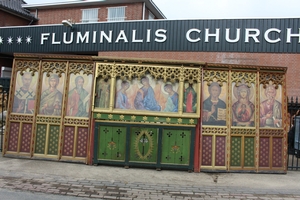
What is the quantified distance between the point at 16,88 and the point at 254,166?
760 cm

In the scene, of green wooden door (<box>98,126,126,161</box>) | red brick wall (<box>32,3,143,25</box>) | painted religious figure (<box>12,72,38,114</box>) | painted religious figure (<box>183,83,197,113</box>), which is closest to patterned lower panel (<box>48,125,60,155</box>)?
painted religious figure (<box>12,72,38,114</box>)

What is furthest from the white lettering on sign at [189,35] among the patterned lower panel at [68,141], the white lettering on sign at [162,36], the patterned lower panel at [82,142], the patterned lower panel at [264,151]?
the patterned lower panel at [68,141]

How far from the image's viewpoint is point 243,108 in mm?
7188

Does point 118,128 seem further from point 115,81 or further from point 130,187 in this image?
point 130,187

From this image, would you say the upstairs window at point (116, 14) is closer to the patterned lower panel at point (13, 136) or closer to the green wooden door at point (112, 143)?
the patterned lower panel at point (13, 136)

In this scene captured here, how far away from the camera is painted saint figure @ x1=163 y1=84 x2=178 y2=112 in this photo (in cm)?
709

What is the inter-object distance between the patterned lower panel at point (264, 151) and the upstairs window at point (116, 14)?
15.4 m

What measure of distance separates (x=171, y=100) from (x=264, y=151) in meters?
3.09

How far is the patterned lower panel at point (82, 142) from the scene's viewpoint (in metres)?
7.30

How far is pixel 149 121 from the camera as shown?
7039 millimetres

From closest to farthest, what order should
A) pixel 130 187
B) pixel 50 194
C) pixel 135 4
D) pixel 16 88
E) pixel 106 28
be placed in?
pixel 50 194, pixel 130 187, pixel 16 88, pixel 106 28, pixel 135 4

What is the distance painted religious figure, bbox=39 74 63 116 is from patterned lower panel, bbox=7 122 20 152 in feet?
3.02

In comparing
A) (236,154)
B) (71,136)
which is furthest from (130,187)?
(236,154)

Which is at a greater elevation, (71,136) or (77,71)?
(77,71)
